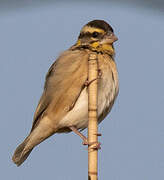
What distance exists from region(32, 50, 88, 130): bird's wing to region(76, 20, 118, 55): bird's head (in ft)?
0.46

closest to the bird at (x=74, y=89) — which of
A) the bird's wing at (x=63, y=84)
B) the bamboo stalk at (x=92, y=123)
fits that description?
the bird's wing at (x=63, y=84)

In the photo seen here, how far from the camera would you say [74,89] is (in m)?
4.33

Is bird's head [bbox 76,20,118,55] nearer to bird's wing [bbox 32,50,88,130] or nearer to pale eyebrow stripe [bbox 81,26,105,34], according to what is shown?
pale eyebrow stripe [bbox 81,26,105,34]

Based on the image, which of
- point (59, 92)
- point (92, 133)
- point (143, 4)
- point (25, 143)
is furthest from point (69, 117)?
point (92, 133)

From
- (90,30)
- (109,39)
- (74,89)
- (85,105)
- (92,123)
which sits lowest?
(92,123)

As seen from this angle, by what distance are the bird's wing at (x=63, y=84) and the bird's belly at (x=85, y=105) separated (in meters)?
0.05

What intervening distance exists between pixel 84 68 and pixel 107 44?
0.43m

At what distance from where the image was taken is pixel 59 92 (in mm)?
4477

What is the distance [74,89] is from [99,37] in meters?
0.63

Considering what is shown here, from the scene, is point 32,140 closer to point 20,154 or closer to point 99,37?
point 20,154

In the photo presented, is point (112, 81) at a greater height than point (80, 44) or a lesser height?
lesser

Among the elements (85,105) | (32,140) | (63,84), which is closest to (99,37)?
(63,84)

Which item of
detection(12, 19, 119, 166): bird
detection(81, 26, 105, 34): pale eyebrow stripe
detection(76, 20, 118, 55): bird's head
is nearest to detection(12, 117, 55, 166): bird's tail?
detection(12, 19, 119, 166): bird

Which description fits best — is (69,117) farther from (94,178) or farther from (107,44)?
(94,178)
